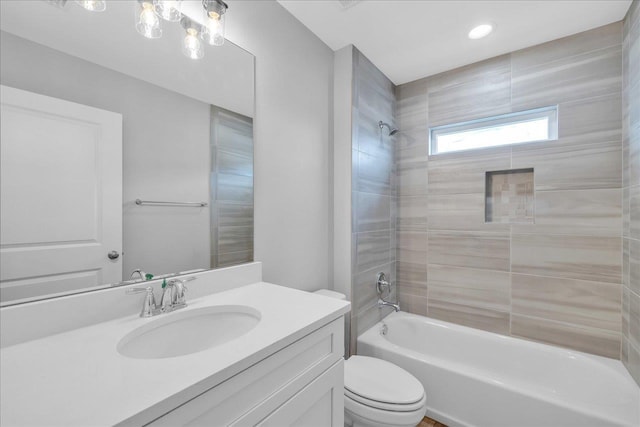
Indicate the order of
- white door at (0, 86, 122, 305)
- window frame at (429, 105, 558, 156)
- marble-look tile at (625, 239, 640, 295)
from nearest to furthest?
white door at (0, 86, 122, 305), marble-look tile at (625, 239, 640, 295), window frame at (429, 105, 558, 156)

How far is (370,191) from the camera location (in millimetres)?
2127

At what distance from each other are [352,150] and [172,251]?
1.31 metres

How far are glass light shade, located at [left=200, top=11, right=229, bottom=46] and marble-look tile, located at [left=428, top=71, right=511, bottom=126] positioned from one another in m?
1.82

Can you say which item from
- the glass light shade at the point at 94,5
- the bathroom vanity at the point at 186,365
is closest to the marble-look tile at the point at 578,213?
the bathroom vanity at the point at 186,365

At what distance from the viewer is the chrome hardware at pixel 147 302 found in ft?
3.08

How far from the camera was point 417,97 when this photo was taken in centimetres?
245

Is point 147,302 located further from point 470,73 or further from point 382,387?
point 470,73

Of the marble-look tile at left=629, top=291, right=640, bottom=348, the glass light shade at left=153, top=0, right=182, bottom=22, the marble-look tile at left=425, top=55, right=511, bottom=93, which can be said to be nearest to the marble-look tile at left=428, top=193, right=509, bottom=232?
the marble-look tile at left=629, top=291, right=640, bottom=348

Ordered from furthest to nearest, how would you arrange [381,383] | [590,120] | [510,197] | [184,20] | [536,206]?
[510,197]
[536,206]
[590,120]
[381,383]
[184,20]

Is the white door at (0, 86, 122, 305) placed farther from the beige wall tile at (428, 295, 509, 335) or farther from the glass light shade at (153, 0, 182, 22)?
the beige wall tile at (428, 295, 509, 335)

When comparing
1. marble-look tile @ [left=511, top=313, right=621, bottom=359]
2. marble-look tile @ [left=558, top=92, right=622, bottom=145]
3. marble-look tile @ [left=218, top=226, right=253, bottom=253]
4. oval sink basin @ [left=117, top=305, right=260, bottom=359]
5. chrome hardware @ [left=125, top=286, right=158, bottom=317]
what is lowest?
marble-look tile @ [left=511, top=313, right=621, bottom=359]

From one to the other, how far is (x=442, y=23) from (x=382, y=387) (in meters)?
2.19

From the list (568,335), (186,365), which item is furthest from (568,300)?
(186,365)

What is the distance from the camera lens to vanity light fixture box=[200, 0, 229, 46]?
3.80 ft
